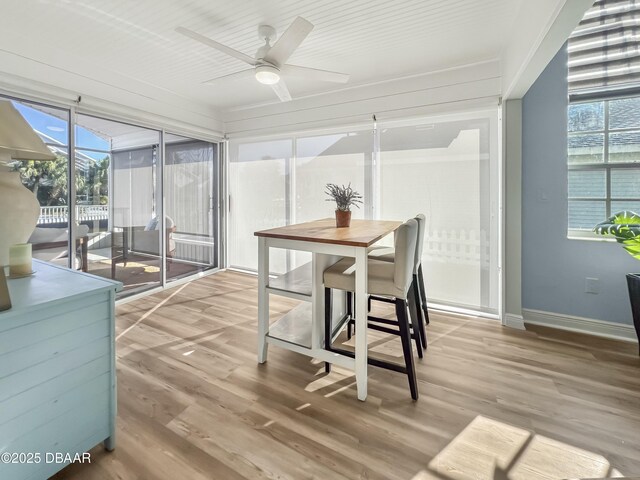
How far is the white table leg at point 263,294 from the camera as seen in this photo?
222 centimetres

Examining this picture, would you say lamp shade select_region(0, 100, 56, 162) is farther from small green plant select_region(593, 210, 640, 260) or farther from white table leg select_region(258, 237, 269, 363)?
small green plant select_region(593, 210, 640, 260)

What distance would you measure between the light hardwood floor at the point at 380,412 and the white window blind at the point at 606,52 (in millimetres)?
2237

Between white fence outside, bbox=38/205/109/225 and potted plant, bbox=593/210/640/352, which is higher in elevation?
white fence outside, bbox=38/205/109/225

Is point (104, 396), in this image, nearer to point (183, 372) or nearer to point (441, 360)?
point (183, 372)

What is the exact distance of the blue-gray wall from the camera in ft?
9.15

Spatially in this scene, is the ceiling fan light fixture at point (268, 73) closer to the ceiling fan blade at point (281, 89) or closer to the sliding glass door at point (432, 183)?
the ceiling fan blade at point (281, 89)

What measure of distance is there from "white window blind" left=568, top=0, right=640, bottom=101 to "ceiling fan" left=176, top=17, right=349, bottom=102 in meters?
2.18

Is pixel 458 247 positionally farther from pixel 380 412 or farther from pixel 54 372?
pixel 54 372

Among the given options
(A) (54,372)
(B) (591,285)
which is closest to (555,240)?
(B) (591,285)

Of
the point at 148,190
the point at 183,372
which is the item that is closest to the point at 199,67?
the point at 148,190

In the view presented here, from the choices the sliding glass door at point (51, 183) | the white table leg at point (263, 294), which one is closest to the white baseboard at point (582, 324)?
the white table leg at point (263, 294)

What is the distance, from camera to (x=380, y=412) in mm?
1794

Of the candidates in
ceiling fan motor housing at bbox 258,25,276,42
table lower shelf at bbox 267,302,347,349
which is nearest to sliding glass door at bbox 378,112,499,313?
table lower shelf at bbox 267,302,347,349

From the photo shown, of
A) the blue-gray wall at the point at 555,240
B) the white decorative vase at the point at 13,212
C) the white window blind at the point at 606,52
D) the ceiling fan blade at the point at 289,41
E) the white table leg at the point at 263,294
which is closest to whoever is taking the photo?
the white decorative vase at the point at 13,212
